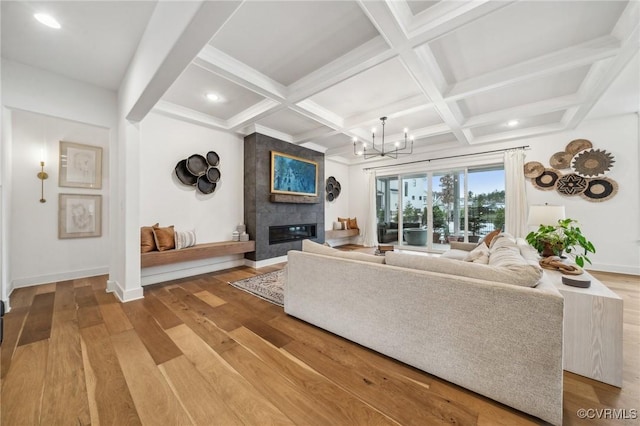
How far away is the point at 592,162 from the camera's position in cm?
404

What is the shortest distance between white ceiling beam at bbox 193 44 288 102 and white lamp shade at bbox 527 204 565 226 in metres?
3.52

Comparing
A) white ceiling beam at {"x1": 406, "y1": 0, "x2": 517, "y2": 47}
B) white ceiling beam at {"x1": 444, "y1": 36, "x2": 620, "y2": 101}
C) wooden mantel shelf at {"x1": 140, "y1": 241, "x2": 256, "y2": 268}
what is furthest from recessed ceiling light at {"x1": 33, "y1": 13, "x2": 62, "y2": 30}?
white ceiling beam at {"x1": 444, "y1": 36, "x2": 620, "y2": 101}

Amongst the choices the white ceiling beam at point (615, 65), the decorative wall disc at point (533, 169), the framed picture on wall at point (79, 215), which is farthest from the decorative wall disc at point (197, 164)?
the decorative wall disc at point (533, 169)

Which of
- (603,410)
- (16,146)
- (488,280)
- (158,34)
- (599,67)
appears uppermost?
(599,67)

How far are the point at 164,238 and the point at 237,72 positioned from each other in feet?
8.34

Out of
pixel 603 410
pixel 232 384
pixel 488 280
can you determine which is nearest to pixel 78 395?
pixel 232 384

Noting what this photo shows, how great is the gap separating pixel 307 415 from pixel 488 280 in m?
1.30

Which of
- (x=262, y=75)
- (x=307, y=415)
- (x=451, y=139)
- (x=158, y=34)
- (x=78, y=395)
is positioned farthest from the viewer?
(x=451, y=139)

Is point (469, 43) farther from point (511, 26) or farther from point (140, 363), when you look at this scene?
point (140, 363)

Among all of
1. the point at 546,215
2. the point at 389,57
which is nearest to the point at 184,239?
the point at 389,57

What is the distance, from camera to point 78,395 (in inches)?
53.8

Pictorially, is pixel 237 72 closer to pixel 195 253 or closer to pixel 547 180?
pixel 195 253

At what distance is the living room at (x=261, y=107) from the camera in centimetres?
200

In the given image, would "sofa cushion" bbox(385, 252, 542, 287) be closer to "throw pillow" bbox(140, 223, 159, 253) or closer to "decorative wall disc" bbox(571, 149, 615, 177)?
"throw pillow" bbox(140, 223, 159, 253)
